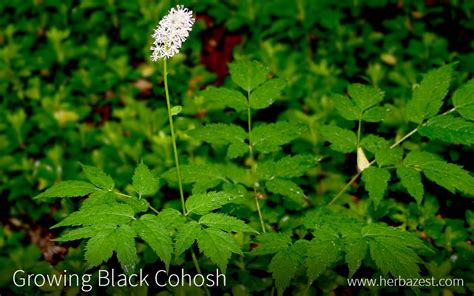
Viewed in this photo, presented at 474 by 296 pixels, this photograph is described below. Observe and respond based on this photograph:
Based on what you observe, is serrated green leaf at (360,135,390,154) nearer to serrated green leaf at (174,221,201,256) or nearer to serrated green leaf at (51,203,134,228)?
serrated green leaf at (174,221,201,256)

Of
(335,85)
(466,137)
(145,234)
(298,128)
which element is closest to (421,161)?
(466,137)

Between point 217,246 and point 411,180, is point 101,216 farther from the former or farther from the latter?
point 411,180

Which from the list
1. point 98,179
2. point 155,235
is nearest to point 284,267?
point 155,235

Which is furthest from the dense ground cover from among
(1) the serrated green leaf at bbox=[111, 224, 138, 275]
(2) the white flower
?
(2) the white flower

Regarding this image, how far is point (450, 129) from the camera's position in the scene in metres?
2.17

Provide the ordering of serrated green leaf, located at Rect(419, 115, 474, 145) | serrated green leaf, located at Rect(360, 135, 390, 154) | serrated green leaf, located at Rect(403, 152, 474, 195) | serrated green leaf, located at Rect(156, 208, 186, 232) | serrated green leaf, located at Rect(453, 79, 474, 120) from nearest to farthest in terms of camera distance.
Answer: serrated green leaf, located at Rect(156, 208, 186, 232) < serrated green leaf, located at Rect(403, 152, 474, 195) < serrated green leaf, located at Rect(419, 115, 474, 145) < serrated green leaf, located at Rect(453, 79, 474, 120) < serrated green leaf, located at Rect(360, 135, 390, 154)

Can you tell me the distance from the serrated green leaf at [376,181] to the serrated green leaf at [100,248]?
1115mm

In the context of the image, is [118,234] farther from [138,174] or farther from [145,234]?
[138,174]

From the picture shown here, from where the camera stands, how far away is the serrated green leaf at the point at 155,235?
1713 mm

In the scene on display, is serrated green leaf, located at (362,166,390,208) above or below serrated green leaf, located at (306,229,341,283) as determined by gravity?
above

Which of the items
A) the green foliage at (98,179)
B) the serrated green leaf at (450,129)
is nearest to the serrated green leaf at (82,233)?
the green foliage at (98,179)

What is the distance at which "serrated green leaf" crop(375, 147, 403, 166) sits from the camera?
2.23m

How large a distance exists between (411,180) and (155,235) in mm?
1139

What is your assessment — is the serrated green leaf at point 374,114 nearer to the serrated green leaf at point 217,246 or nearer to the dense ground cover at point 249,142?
the dense ground cover at point 249,142
